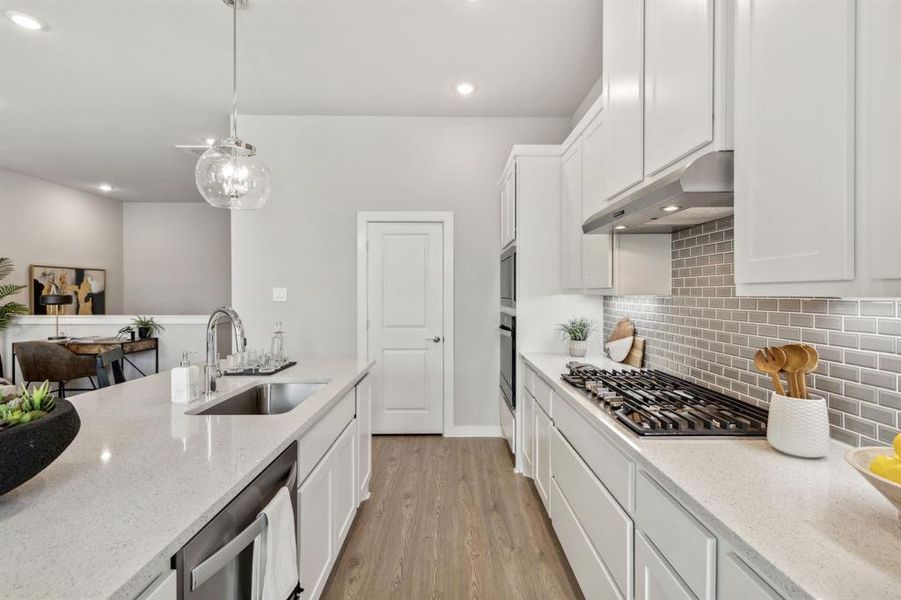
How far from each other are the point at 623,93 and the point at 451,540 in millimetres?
2312

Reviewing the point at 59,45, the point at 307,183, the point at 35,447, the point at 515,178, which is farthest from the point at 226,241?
the point at 35,447

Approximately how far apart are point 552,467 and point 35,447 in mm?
1935

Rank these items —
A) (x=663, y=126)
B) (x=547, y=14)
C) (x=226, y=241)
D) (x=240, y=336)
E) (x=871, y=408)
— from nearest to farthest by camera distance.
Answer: (x=871, y=408) → (x=663, y=126) → (x=240, y=336) → (x=547, y=14) → (x=226, y=241)

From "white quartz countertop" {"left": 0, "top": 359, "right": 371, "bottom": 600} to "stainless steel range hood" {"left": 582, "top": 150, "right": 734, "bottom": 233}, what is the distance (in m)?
1.40

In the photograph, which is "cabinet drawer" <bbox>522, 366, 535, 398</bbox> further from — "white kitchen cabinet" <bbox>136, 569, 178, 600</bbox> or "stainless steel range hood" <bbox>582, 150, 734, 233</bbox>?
"white kitchen cabinet" <bbox>136, 569, 178, 600</bbox>

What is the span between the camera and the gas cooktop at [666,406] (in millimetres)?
1250

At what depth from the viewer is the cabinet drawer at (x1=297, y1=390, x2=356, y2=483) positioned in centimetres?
138

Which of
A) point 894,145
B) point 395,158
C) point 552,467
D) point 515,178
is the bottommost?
point 552,467

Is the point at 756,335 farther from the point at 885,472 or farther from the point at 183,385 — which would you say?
the point at 183,385

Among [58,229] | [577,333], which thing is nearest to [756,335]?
[577,333]

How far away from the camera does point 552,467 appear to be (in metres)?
2.08

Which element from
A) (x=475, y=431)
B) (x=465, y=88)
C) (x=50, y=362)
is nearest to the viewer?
(x=465, y=88)

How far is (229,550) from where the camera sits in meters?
0.88

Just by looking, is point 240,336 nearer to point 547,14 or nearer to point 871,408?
point 871,408
